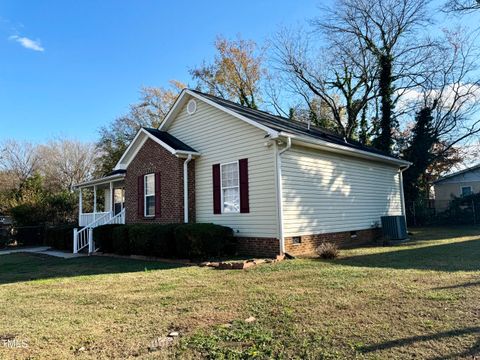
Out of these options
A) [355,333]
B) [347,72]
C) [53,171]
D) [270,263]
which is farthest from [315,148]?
[53,171]

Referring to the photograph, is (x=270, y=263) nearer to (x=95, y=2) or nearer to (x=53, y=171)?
(x=95, y=2)

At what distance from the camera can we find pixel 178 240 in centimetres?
1070

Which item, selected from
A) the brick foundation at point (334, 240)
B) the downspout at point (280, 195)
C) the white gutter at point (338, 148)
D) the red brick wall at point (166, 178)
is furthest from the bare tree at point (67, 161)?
the downspout at point (280, 195)

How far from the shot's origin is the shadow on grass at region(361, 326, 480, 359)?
137 inches

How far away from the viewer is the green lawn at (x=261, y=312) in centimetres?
385

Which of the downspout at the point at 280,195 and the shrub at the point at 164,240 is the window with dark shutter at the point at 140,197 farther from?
the downspout at the point at 280,195

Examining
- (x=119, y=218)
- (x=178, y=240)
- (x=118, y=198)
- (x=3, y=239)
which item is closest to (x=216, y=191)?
(x=178, y=240)

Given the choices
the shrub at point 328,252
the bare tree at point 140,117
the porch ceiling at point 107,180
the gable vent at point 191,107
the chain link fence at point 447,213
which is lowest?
the shrub at point 328,252

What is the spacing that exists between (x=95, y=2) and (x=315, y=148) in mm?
9152

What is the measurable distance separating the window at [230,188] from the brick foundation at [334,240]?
7.13 feet

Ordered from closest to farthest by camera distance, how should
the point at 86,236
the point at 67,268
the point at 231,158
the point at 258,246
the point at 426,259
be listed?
1. the point at 426,259
2. the point at 67,268
3. the point at 258,246
4. the point at 231,158
5. the point at 86,236

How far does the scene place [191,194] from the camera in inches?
517

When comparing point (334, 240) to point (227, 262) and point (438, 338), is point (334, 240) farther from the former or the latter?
point (438, 338)

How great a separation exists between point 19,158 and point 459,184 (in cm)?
4507
